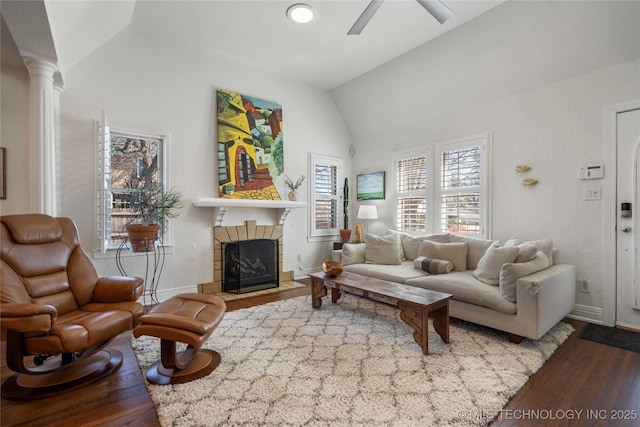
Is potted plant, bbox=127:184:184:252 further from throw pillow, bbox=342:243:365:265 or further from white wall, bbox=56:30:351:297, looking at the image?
throw pillow, bbox=342:243:365:265

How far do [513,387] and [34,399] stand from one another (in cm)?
298

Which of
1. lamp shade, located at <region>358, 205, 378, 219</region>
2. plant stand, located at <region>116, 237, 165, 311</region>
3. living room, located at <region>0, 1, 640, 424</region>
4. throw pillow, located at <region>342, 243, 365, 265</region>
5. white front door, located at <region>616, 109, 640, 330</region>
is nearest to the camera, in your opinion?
white front door, located at <region>616, 109, 640, 330</region>

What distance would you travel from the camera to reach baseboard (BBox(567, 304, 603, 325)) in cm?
313

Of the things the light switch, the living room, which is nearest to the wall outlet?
the living room

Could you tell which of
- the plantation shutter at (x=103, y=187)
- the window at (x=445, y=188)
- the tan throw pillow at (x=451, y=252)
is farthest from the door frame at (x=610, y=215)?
the plantation shutter at (x=103, y=187)

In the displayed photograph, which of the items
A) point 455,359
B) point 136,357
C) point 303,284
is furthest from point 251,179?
point 455,359

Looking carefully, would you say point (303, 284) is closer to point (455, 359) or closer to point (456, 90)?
point (455, 359)

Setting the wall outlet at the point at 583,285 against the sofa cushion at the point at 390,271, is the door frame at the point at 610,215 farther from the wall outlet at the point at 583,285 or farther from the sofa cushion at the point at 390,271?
the sofa cushion at the point at 390,271

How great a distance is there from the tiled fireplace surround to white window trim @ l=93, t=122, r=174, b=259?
1.77 ft

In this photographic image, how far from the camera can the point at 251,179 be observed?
456 cm

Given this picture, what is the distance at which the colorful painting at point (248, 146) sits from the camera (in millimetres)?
4340

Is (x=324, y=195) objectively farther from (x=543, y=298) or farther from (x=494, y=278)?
(x=543, y=298)

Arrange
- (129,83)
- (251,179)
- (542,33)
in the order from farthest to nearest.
Answer: (251,179), (129,83), (542,33)

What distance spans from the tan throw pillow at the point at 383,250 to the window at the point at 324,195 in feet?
4.32
